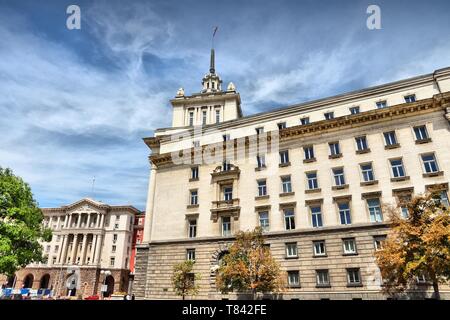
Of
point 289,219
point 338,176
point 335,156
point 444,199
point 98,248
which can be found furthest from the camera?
point 98,248

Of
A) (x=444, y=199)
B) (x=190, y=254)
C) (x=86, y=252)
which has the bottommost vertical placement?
(x=190, y=254)

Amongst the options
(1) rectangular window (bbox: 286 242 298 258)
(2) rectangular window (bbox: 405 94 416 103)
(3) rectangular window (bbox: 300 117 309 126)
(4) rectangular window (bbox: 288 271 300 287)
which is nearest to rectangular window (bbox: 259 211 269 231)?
(1) rectangular window (bbox: 286 242 298 258)

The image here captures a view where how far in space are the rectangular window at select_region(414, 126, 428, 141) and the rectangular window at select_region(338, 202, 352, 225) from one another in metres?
9.98

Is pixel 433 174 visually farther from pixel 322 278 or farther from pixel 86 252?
pixel 86 252

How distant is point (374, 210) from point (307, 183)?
722 cm

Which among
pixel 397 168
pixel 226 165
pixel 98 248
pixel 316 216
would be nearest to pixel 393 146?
pixel 397 168

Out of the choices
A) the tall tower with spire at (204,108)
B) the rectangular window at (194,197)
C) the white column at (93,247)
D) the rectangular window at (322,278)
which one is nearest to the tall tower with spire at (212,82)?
the tall tower with spire at (204,108)

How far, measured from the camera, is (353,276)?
28562 mm

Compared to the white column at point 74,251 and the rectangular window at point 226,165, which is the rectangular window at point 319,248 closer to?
the rectangular window at point 226,165

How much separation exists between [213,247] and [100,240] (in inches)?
2070
